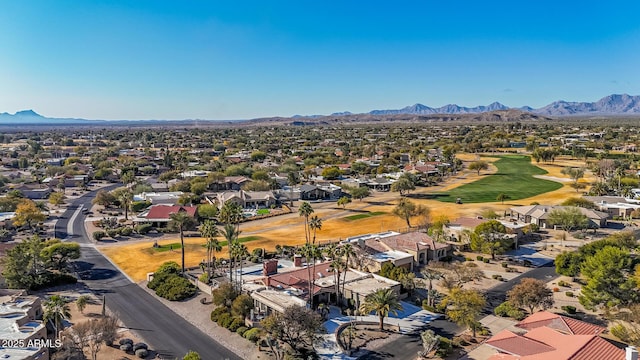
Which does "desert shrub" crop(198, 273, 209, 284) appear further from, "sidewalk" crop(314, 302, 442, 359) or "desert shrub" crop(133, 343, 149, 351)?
"sidewalk" crop(314, 302, 442, 359)

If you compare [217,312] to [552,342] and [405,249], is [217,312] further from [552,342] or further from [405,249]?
[552,342]

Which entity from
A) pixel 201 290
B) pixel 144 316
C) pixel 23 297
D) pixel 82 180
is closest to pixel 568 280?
pixel 201 290

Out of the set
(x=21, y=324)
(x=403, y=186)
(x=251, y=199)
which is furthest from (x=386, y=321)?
(x=403, y=186)

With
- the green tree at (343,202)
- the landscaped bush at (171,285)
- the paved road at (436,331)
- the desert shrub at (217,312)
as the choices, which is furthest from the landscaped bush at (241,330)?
the green tree at (343,202)

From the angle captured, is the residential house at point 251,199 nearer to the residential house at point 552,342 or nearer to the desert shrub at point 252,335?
the desert shrub at point 252,335

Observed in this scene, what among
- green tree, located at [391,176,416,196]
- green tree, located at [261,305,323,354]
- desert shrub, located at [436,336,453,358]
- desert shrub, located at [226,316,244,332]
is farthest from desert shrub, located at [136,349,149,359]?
green tree, located at [391,176,416,196]
